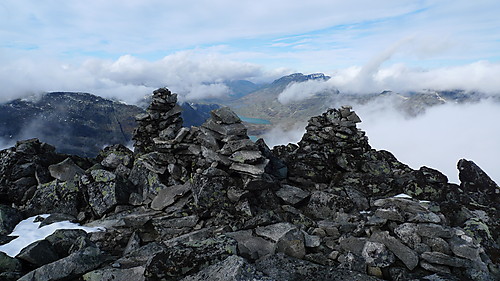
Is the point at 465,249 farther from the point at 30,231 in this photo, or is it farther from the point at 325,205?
the point at 30,231

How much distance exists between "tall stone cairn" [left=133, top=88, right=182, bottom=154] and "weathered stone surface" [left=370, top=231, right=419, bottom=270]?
56.9ft

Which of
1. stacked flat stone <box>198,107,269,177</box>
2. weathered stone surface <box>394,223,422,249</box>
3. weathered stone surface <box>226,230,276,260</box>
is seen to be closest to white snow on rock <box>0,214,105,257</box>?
stacked flat stone <box>198,107,269,177</box>

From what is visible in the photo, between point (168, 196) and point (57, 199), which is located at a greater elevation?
point (57, 199)

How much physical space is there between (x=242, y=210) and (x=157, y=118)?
1284 cm

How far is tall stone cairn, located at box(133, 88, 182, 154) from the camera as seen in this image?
77.2ft

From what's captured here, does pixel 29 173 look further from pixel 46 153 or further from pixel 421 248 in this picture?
pixel 421 248

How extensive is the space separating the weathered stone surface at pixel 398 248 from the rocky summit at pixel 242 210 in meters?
0.05

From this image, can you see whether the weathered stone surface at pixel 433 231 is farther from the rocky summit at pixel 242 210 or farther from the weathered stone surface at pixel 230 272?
the weathered stone surface at pixel 230 272

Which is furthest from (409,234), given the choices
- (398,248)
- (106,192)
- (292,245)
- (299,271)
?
(106,192)

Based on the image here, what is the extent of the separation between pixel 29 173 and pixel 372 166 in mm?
27151

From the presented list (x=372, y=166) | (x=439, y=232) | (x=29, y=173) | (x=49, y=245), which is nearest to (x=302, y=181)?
(x=372, y=166)

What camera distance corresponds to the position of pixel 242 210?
49.8 ft

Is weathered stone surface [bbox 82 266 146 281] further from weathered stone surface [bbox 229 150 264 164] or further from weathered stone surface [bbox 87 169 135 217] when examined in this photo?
weathered stone surface [bbox 87 169 135 217]

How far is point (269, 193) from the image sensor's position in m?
16.6
